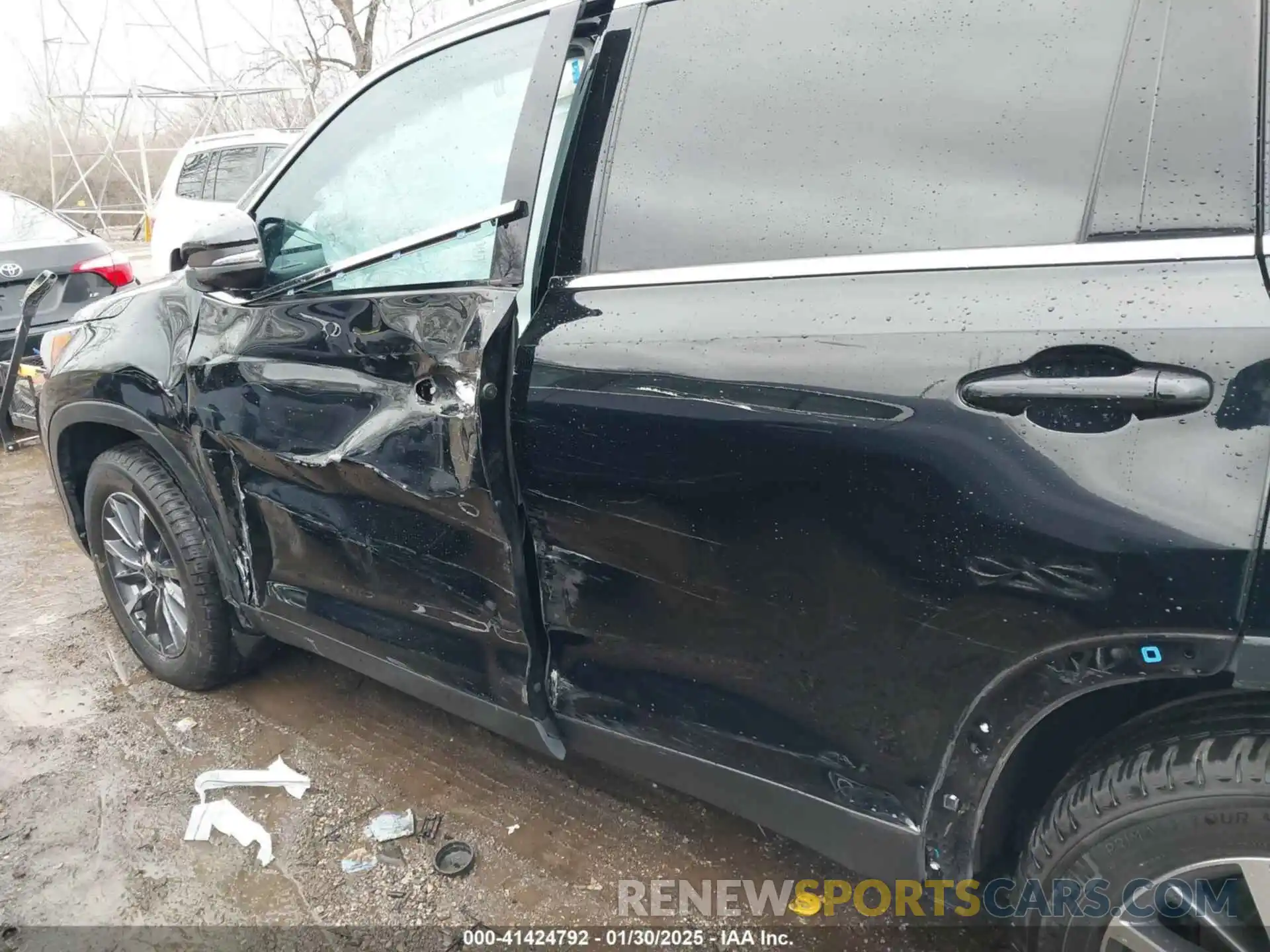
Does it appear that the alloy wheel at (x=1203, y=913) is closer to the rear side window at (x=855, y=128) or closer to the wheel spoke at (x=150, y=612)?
the rear side window at (x=855, y=128)

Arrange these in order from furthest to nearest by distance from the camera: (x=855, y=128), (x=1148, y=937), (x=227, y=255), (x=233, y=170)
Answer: (x=233, y=170), (x=227, y=255), (x=855, y=128), (x=1148, y=937)

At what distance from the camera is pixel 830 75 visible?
1634 millimetres

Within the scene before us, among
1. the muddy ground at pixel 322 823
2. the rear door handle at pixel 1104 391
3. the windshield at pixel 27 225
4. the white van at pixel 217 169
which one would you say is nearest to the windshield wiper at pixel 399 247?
the rear door handle at pixel 1104 391

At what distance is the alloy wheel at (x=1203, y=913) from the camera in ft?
4.25

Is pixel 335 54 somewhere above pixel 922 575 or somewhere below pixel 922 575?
above

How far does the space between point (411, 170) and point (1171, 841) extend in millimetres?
2085

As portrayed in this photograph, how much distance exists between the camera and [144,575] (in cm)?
315

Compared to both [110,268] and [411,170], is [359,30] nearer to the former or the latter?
[110,268]

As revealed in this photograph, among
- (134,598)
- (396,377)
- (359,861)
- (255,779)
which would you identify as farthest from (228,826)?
(396,377)

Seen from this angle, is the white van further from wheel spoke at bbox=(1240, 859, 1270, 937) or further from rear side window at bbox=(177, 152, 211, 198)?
wheel spoke at bbox=(1240, 859, 1270, 937)

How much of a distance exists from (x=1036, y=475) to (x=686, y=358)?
628 mm

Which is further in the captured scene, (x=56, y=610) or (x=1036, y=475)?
(x=56, y=610)

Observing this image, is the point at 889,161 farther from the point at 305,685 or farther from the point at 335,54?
the point at 335,54

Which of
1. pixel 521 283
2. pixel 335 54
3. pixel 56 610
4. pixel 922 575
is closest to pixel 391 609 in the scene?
pixel 521 283
